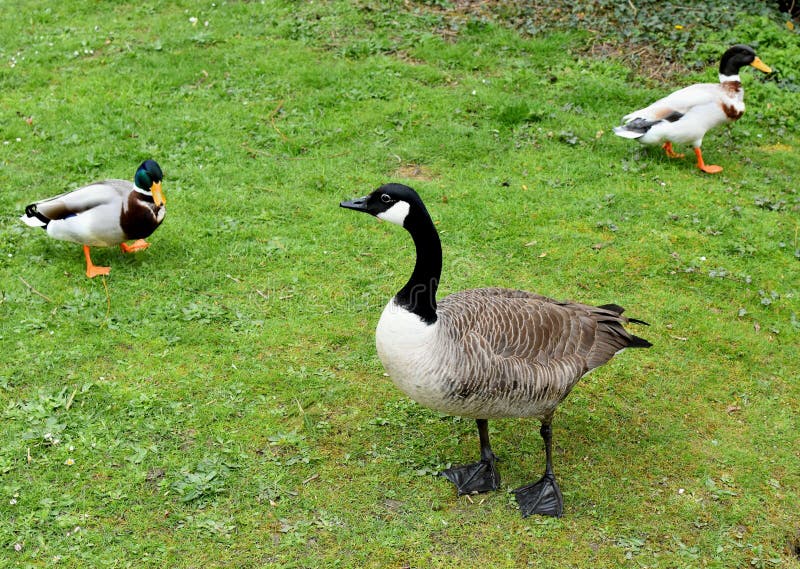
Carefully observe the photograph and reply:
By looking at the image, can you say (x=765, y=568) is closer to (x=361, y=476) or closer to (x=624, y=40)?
(x=361, y=476)

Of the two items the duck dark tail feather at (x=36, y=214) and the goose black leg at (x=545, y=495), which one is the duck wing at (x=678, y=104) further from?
the duck dark tail feather at (x=36, y=214)

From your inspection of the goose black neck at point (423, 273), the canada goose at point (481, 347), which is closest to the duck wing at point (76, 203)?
the canada goose at point (481, 347)

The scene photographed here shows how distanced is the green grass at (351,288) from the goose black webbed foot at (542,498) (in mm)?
70

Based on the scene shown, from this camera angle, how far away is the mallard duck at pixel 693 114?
8.09 m

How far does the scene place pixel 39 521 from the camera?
448cm

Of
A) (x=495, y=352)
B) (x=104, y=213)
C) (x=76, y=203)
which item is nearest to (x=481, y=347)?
(x=495, y=352)

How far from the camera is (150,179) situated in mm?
6465

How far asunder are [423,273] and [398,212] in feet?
1.17

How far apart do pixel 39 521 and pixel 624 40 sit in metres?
8.64

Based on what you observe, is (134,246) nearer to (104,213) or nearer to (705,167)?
(104,213)

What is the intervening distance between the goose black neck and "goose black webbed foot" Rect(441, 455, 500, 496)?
109cm

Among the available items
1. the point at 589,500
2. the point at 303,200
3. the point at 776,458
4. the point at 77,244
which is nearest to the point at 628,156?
the point at 303,200

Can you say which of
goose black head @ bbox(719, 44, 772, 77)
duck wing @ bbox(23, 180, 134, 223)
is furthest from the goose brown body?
goose black head @ bbox(719, 44, 772, 77)

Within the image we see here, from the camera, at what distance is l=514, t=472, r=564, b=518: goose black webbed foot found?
15.3 ft
